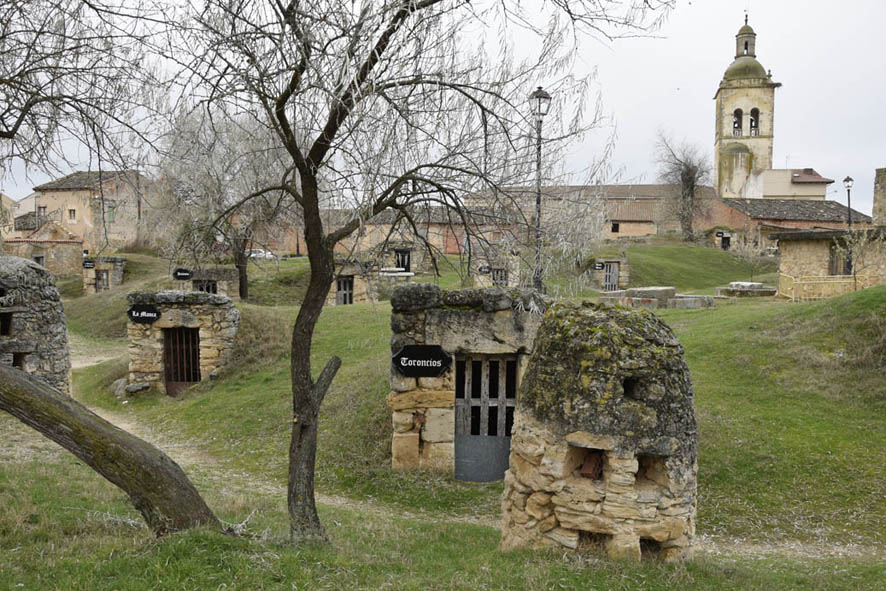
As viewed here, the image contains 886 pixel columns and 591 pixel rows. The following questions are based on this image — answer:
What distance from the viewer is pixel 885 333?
12625 mm

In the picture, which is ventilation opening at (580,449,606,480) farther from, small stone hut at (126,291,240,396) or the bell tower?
the bell tower

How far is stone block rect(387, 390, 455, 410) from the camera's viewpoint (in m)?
9.82

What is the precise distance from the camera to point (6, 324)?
12227mm

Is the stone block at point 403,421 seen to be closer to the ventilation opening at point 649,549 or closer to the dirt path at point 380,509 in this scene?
the dirt path at point 380,509

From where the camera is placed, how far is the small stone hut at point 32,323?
12.1m

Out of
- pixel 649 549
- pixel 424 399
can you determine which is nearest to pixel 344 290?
pixel 424 399

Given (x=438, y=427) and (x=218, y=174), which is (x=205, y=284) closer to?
(x=438, y=427)

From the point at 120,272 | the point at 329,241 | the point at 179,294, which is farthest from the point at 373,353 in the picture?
the point at 120,272

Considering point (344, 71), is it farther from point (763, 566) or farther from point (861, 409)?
point (861, 409)

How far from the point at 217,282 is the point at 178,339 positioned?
27.8 feet

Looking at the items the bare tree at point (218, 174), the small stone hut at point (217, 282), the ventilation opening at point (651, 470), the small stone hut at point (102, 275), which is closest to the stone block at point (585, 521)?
the ventilation opening at point (651, 470)

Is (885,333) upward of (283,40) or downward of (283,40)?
downward

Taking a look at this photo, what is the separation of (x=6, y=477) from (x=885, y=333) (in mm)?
14900

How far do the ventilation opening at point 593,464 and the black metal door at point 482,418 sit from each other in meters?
4.27
